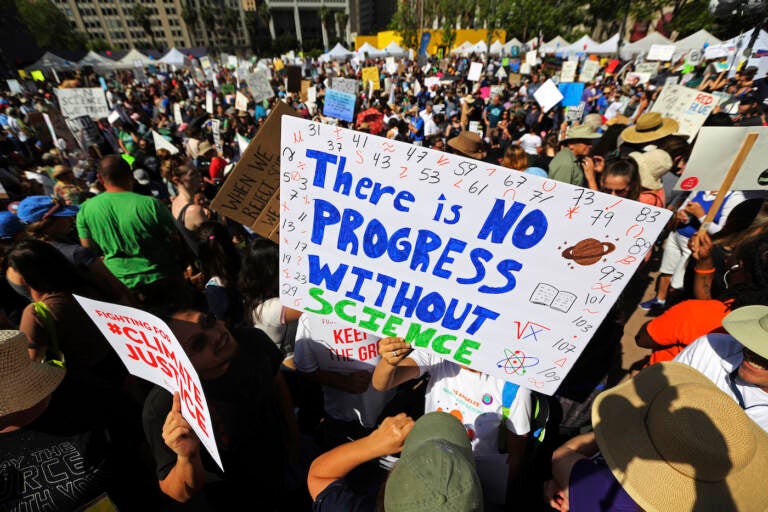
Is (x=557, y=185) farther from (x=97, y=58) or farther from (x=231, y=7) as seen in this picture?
(x=231, y=7)

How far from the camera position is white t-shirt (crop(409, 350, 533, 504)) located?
5.89ft

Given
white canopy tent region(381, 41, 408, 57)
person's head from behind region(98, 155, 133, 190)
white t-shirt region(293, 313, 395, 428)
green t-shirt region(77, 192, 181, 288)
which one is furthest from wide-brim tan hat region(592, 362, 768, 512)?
white canopy tent region(381, 41, 408, 57)

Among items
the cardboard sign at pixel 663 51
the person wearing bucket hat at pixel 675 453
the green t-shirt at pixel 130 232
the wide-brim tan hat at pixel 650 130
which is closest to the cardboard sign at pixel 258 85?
the green t-shirt at pixel 130 232

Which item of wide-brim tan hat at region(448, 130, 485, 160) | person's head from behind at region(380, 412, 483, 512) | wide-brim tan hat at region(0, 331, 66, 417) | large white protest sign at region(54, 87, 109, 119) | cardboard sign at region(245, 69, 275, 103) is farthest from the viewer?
cardboard sign at region(245, 69, 275, 103)

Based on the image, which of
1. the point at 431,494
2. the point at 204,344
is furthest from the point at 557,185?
the point at 204,344

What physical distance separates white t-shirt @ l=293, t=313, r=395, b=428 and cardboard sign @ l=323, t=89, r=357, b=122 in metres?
6.07

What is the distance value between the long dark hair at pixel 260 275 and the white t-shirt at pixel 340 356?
500 mm

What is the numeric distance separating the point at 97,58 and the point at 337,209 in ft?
153

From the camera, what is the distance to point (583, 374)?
235 centimetres

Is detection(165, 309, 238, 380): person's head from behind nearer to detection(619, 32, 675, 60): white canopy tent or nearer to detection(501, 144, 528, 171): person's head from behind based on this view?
detection(501, 144, 528, 171): person's head from behind

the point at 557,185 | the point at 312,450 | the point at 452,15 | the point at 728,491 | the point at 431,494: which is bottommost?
the point at 312,450

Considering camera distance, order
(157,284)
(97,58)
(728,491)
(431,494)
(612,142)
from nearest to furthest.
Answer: (431,494) < (728,491) < (157,284) < (612,142) < (97,58)

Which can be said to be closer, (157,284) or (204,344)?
(204,344)

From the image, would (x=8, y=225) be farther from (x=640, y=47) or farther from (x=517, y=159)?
(x=640, y=47)
